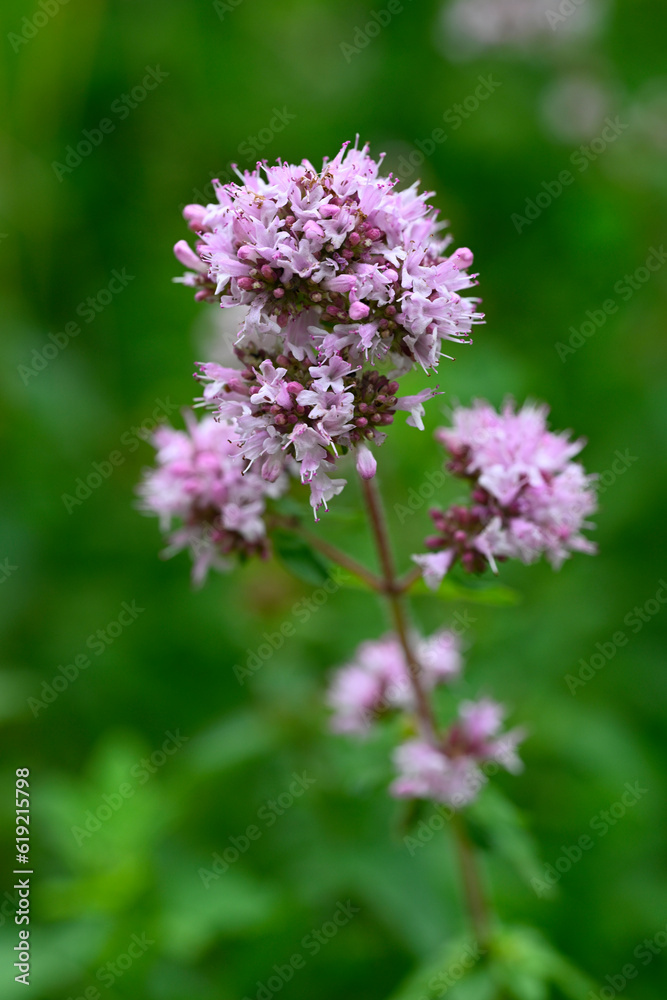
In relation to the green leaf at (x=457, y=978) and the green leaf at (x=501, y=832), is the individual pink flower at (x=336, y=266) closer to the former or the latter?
the green leaf at (x=501, y=832)

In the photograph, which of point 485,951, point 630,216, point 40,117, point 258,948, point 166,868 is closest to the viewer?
point 485,951

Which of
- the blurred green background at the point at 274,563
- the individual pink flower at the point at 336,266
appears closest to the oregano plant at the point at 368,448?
the individual pink flower at the point at 336,266

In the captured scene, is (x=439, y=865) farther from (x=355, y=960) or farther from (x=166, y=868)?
(x=166, y=868)

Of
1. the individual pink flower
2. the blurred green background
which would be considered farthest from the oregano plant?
the blurred green background

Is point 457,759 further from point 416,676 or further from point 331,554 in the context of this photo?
point 331,554

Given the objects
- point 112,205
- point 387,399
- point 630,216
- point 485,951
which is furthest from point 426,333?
point 112,205

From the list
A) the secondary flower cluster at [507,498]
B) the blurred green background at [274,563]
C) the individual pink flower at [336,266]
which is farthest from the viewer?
the blurred green background at [274,563]

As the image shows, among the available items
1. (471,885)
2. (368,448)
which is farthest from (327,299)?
(471,885)
